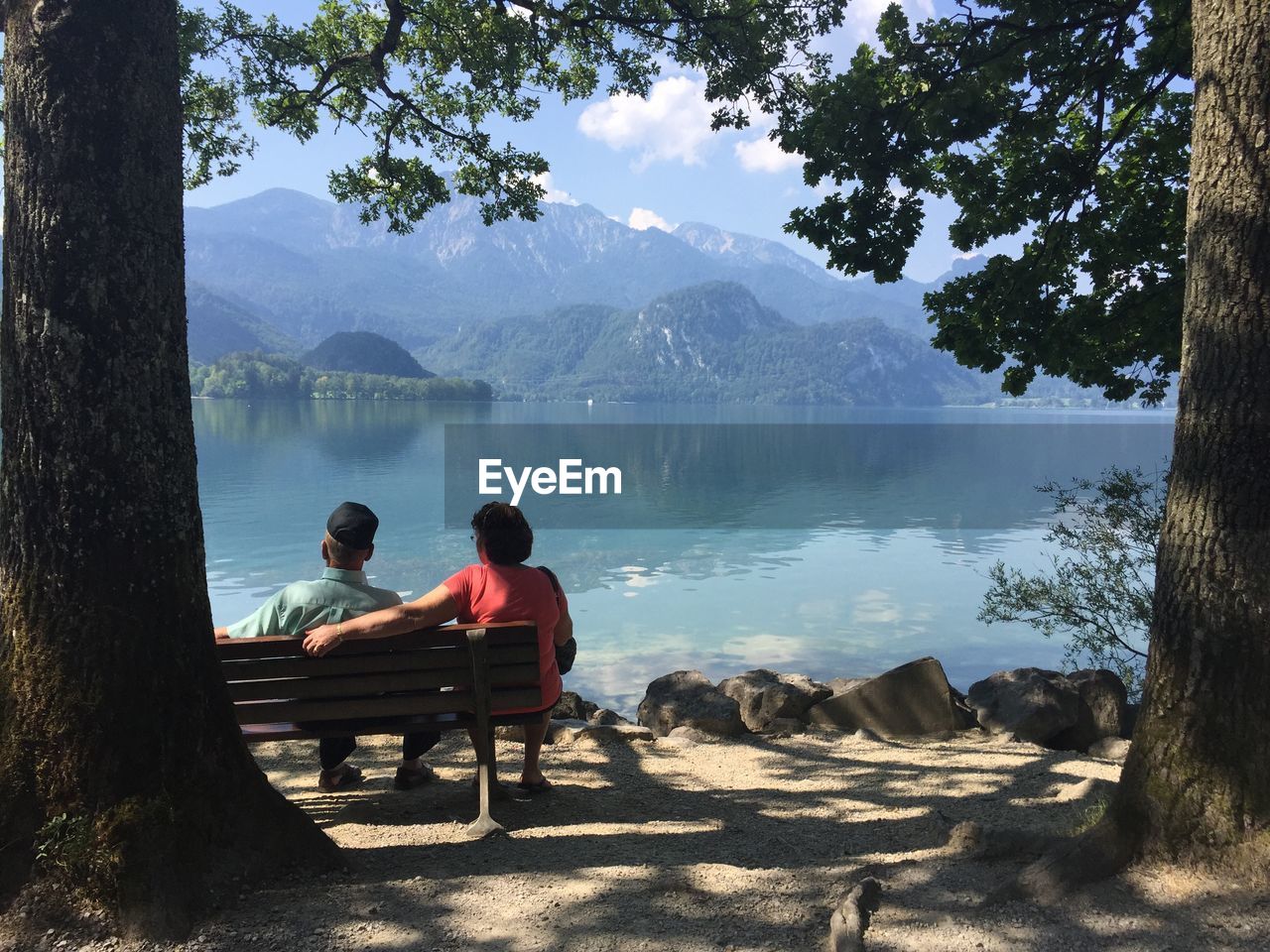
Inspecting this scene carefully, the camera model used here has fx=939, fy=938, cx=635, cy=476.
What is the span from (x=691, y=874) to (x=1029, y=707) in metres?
4.62

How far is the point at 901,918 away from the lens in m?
3.41

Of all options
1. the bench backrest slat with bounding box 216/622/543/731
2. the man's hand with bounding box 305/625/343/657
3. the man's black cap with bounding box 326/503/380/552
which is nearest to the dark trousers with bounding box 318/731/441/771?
the bench backrest slat with bounding box 216/622/543/731

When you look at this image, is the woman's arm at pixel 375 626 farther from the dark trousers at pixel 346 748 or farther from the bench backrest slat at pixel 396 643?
the dark trousers at pixel 346 748

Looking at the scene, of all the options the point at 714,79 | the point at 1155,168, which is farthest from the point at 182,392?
the point at 1155,168

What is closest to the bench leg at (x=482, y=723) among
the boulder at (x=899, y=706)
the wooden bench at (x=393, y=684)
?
the wooden bench at (x=393, y=684)

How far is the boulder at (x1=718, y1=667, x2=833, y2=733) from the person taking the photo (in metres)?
7.93

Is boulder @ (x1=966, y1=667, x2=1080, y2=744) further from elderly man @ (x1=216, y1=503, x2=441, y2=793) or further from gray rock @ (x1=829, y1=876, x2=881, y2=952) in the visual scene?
elderly man @ (x1=216, y1=503, x2=441, y2=793)

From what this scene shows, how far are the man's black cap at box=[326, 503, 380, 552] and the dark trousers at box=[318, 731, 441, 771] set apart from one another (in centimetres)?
114

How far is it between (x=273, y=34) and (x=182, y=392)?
32.4 ft

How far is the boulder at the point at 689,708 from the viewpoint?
7.45 metres

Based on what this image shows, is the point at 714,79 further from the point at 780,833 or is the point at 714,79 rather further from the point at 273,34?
the point at 780,833

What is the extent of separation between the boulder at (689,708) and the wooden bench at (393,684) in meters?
3.17

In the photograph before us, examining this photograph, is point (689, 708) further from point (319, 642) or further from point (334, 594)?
point (319, 642)

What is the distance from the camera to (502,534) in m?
4.67
